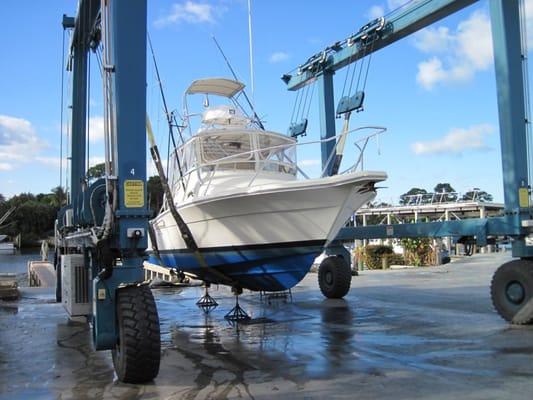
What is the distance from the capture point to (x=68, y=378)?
19.7 feet

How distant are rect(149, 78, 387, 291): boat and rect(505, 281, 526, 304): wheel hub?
2708mm

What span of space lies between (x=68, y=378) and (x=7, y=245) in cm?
6555

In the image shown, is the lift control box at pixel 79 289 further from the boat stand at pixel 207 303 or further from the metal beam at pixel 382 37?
the metal beam at pixel 382 37

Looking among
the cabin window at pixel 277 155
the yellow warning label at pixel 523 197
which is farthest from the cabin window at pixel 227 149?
the yellow warning label at pixel 523 197

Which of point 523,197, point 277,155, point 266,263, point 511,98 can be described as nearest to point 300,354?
point 266,263

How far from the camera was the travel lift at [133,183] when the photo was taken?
5.68m

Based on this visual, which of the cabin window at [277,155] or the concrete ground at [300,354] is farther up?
the cabin window at [277,155]

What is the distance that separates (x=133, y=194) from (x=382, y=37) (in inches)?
309

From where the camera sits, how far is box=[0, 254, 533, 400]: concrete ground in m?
5.42

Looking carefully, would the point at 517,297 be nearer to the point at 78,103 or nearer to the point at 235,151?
the point at 235,151

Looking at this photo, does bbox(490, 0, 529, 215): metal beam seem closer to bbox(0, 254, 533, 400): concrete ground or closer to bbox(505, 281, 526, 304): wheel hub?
bbox(505, 281, 526, 304): wheel hub

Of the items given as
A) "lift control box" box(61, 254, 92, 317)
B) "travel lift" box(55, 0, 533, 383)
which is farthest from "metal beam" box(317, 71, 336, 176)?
"lift control box" box(61, 254, 92, 317)

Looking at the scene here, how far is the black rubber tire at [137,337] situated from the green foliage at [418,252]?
23.3 m

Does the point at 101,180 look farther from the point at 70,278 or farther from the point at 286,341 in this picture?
the point at 286,341
